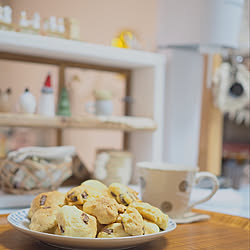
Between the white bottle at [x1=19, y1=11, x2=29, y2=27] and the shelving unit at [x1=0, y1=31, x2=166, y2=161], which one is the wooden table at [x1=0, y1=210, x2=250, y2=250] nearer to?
the shelving unit at [x1=0, y1=31, x2=166, y2=161]

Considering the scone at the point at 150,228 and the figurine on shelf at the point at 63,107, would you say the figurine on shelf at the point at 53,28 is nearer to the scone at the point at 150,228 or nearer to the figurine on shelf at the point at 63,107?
the figurine on shelf at the point at 63,107

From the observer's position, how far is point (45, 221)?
0.63m

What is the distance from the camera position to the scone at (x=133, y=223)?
0.61 meters

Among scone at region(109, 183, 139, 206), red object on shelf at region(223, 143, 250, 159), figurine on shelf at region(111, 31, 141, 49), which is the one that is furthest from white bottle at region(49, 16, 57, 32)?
red object on shelf at region(223, 143, 250, 159)

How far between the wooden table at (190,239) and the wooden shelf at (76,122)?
1.10ft

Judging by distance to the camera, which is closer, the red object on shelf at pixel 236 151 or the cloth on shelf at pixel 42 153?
the cloth on shelf at pixel 42 153

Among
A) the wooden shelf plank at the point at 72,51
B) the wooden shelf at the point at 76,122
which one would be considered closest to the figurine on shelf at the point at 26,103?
the wooden shelf at the point at 76,122

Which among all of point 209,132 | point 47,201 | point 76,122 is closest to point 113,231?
point 47,201

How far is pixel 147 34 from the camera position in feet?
6.30

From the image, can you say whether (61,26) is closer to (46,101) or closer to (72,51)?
(72,51)

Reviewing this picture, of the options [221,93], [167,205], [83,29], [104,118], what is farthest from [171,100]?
[167,205]

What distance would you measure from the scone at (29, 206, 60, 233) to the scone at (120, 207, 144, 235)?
11 centimetres

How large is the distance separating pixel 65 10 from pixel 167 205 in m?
1.15

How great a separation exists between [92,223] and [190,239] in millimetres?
214
